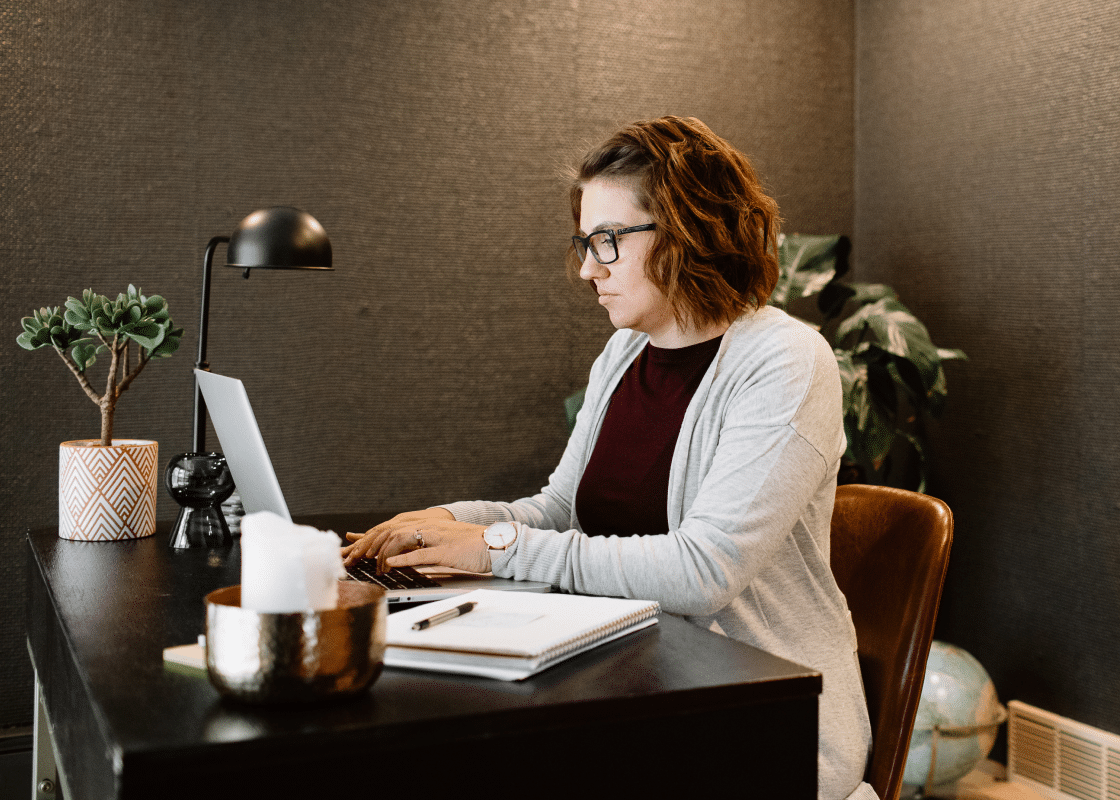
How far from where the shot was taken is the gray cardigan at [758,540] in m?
1.14

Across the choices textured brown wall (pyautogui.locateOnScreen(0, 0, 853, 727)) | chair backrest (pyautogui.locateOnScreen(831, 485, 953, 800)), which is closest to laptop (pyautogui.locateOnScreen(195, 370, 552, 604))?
chair backrest (pyautogui.locateOnScreen(831, 485, 953, 800))

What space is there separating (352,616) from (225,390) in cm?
59

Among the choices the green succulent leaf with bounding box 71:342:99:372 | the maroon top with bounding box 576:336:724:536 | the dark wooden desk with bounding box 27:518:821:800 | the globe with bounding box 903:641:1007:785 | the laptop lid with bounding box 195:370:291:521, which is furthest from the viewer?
the globe with bounding box 903:641:1007:785

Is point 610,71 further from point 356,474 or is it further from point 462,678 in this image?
point 462,678

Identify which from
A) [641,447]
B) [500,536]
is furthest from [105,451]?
[641,447]

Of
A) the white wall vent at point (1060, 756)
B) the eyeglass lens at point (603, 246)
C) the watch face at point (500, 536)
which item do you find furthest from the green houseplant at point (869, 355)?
the watch face at point (500, 536)

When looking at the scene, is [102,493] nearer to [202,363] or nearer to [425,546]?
[202,363]

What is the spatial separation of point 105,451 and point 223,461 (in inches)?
7.2

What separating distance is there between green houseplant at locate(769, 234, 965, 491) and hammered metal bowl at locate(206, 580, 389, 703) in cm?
175

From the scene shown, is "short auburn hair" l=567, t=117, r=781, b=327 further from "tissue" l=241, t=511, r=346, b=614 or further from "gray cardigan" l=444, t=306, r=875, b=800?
"tissue" l=241, t=511, r=346, b=614

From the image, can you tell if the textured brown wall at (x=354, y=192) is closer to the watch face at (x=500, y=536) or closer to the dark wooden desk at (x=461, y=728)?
the watch face at (x=500, y=536)

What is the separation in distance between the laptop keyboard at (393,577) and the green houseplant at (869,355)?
133 cm

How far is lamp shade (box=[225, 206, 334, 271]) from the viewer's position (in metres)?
1.45

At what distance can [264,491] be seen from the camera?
111 centimetres
